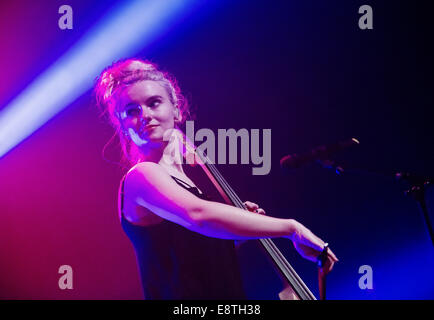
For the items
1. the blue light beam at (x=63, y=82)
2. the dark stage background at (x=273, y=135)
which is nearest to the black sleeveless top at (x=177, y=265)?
the dark stage background at (x=273, y=135)

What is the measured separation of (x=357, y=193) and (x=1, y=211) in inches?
86.6

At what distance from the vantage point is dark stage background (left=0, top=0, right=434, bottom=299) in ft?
7.30

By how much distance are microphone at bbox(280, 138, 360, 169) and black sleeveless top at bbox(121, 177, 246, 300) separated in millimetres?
533

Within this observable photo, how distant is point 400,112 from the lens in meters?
2.47

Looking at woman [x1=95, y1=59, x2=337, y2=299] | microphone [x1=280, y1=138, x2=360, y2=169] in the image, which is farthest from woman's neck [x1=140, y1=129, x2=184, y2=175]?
microphone [x1=280, y1=138, x2=360, y2=169]

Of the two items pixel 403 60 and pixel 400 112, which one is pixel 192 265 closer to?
pixel 400 112

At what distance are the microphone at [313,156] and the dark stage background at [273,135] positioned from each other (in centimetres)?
72

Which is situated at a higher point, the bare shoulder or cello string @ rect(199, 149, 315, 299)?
the bare shoulder

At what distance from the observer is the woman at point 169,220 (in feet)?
3.73

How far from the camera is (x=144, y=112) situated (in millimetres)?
1423

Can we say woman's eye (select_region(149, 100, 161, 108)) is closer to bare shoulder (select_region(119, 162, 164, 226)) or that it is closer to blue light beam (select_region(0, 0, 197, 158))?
bare shoulder (select_region(119, 162, 164, 226))

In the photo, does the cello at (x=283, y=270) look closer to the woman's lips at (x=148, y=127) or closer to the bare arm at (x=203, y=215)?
the bare arm at (x=203, y=215)

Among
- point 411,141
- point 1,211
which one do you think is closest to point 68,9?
point 1,211

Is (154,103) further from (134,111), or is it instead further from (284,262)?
(284,262)
